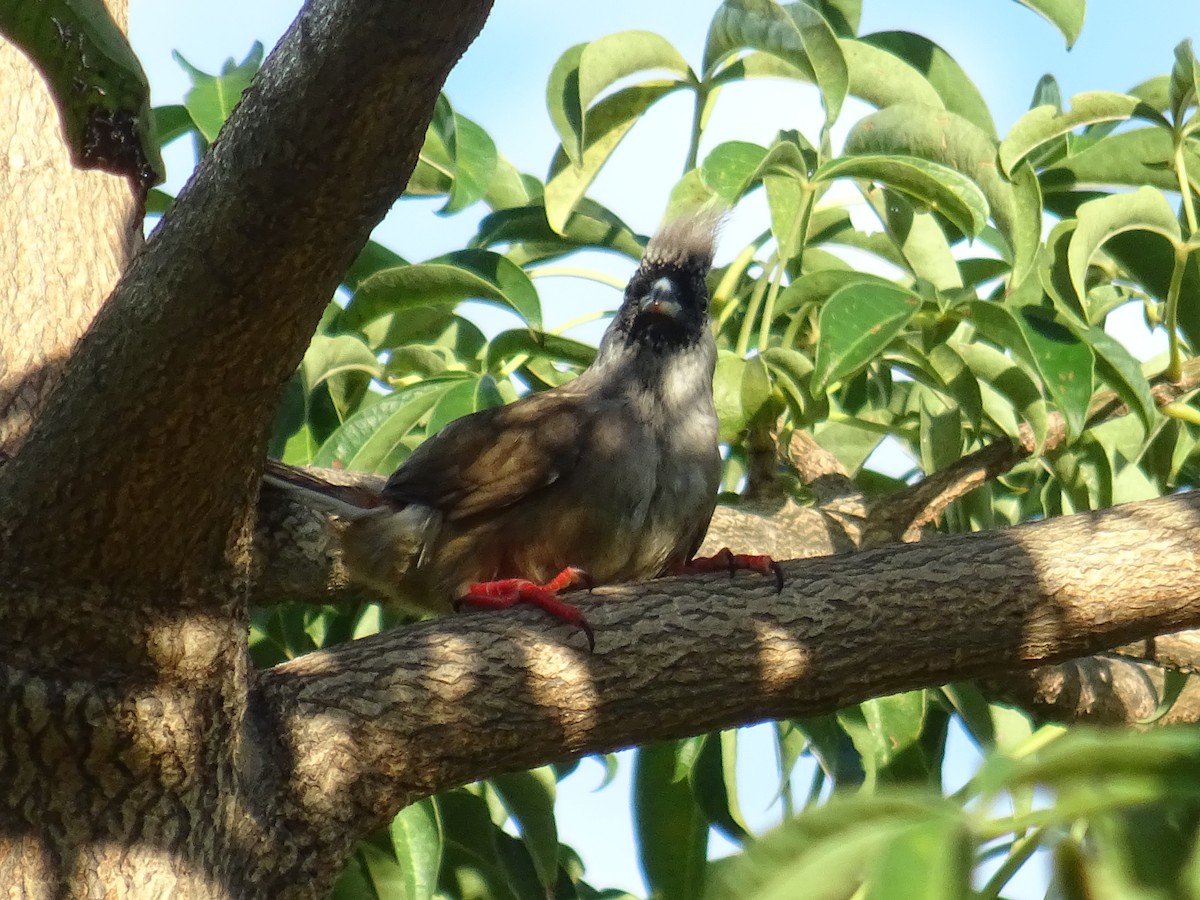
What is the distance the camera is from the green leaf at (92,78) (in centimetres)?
116

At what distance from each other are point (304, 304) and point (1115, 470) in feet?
7.82

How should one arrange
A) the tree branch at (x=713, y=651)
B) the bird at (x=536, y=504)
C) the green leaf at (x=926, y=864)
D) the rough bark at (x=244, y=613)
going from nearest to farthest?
the green leaf at (x=926, y=864) < the rough bark at (x=244, y=613) < the tree branch at (x=713, y=651) < the bird at (x=536, y=504)

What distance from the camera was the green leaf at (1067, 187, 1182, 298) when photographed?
8.78 ft

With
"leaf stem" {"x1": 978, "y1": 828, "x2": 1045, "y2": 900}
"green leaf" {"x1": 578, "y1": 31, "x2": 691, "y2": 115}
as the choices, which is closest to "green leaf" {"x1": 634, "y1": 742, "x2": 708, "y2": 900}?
"green leaf" {"x1": 578, "y1": 31, "x2": 691, "y2": 115}

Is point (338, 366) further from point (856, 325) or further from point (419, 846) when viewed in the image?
point (856, 325)

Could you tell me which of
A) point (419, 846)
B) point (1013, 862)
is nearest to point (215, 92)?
point (419, 846)

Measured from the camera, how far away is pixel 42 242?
2.88 m

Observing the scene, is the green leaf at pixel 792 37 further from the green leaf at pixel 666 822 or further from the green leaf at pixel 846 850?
the green leaf at pixel 846 850

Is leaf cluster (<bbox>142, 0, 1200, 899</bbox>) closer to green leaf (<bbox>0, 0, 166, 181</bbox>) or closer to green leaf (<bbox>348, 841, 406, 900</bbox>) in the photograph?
green leaf (<bbox>348, 841, 406, 900</bbox>)

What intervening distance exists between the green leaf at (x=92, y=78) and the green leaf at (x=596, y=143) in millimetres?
1659

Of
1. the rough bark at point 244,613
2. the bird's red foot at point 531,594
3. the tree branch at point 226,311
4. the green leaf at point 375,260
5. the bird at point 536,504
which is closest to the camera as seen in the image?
the tree branch at point 226,311

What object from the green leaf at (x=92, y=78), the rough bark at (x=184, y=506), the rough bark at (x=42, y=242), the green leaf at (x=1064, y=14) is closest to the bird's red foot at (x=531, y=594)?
the rough bark at (x=184, y=506)

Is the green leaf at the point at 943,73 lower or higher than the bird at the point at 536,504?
higher

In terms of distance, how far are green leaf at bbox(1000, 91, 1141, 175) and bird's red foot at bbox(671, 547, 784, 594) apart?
0.93 metres
